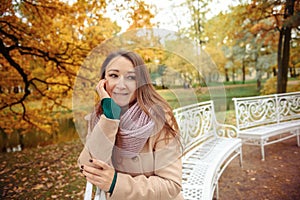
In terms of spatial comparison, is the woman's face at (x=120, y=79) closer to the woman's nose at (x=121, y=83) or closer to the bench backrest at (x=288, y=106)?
the woman's nose at (x=121, y=83)

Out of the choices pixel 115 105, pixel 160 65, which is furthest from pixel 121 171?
pixel 160 65

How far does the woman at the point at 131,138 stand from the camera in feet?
1.86

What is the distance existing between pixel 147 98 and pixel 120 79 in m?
0.11

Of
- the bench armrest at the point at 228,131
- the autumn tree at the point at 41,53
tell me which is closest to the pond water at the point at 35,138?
the autumn tree at the point at 41,53

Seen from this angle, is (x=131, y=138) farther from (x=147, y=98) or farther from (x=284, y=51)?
Answer: (x=284, y=51)

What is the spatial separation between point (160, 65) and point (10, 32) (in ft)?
7.20

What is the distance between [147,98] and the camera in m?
0.64

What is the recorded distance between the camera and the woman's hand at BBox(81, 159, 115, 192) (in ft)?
1.87

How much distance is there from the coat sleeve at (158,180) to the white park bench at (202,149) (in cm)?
36

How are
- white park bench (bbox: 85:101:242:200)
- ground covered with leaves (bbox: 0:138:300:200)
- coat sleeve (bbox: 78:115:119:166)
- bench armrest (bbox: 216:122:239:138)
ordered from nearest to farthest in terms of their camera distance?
1. coat sleeve (bbox: 78:115:119:166)
2. white park bench (bbox: 85:101:242:200)
3. ground covered with leaves (bbox: 0:138:300:200)
4. bench armrest (bbox: 216:122:239:138)

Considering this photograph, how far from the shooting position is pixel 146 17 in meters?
2.32

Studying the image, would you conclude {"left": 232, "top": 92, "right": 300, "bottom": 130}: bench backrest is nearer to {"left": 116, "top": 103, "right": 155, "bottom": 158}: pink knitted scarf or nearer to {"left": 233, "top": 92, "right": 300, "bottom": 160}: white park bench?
{"left": 233, "top": 92, "right": 300, "bottom": 160}: white park bench

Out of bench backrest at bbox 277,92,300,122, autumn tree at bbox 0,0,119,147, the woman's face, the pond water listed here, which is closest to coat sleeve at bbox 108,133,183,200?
the woman's face

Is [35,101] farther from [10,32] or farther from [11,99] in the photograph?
[10,32]
